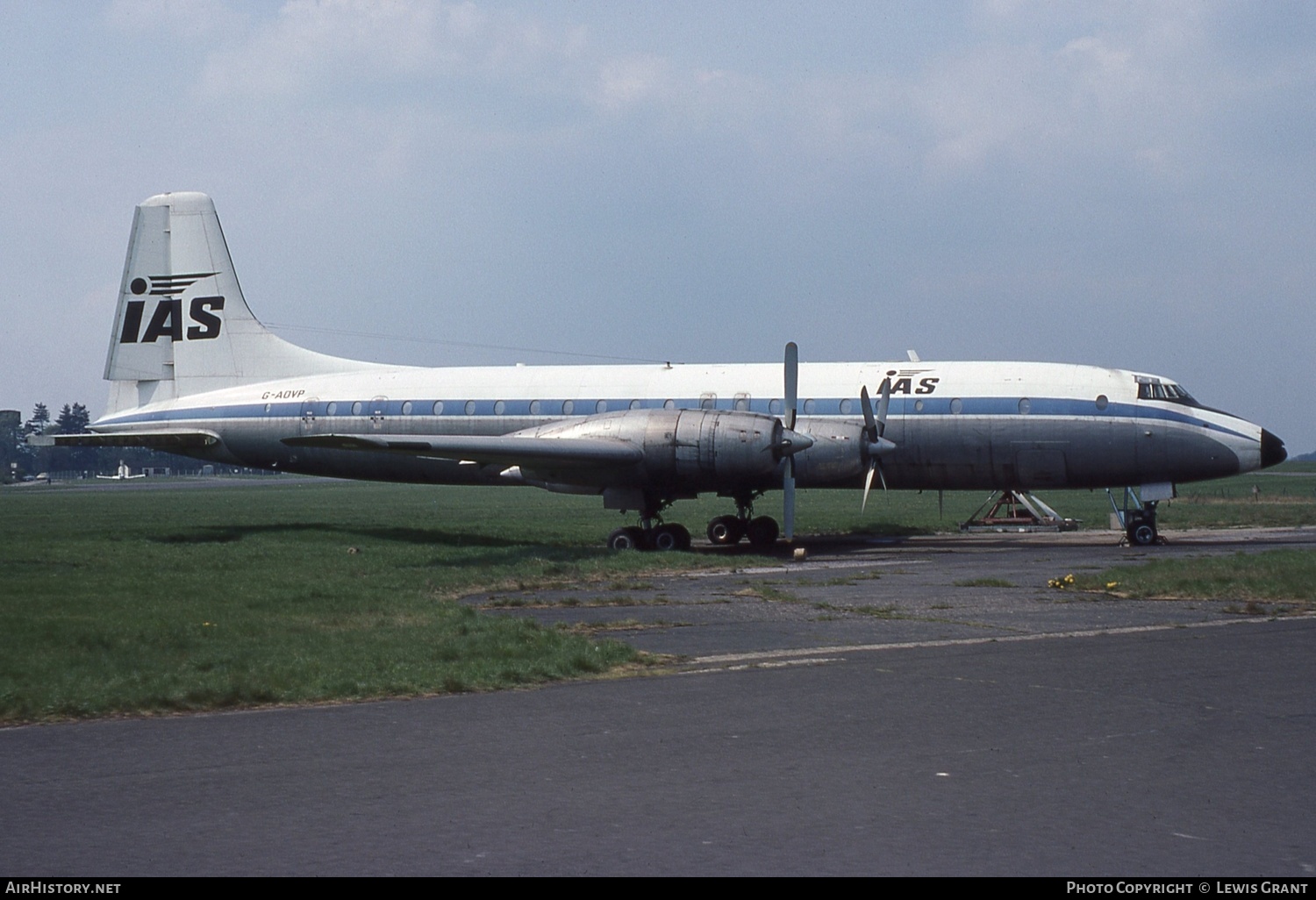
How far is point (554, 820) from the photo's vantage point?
645 cm

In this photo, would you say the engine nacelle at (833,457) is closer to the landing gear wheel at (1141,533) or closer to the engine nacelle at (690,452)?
the engine nacelle at (690,452)

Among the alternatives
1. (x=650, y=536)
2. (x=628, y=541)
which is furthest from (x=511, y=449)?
(x=650, y=536)

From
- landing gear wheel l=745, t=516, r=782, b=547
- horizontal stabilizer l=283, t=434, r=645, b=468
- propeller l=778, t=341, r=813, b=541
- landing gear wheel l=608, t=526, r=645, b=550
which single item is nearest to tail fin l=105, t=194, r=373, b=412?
horizontal stabilizer l=283, t=434, r=645, b=468

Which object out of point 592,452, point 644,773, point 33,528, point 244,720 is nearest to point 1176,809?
point 644,773

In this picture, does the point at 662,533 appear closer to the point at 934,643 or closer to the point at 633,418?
the point at 633,418

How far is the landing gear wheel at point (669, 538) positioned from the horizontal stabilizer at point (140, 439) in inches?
501

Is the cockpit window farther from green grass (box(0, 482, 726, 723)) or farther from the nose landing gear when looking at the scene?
green grass (box(0, 482, 726, 723))

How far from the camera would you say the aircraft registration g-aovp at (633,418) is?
25266 millimetres

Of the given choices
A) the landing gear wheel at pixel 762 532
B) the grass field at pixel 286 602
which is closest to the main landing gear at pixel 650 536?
the grass field at pixel 286 602

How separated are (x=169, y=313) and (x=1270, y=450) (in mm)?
27308

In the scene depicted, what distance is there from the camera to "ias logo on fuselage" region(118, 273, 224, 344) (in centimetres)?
3269

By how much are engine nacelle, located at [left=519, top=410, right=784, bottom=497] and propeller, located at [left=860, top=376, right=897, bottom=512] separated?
2.02m
